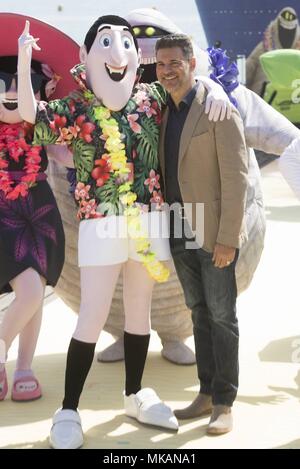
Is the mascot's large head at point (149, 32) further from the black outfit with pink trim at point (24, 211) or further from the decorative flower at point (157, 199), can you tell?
the decorative flower at point (157, 199)

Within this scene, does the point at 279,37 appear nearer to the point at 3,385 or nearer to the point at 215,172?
the point at 3,385

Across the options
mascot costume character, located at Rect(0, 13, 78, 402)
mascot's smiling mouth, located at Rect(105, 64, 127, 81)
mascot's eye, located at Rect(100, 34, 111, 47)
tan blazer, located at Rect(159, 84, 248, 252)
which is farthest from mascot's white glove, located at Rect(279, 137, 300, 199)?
mascot costume character, located at Rect(0, 13, 78, 402)

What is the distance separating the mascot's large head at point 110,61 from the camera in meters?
3.35

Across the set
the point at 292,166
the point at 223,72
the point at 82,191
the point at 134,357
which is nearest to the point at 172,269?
the point at 134,357

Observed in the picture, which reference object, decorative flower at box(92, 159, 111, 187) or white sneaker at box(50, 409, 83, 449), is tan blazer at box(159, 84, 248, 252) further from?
white sneaker at box(50, 409, 83, 449)

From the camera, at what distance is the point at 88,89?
342 cm

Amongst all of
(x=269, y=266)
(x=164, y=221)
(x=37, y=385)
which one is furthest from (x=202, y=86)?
(x=269, y=266)

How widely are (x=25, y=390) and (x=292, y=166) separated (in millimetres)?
1687

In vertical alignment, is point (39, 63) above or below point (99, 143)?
above

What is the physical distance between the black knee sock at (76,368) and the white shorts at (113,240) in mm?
331

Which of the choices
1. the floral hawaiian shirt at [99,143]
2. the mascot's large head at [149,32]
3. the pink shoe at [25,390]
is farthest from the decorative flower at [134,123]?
the pink shoe at [25,390]

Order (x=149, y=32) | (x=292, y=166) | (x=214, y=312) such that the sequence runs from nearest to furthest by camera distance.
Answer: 1. (x=292, y=166)
2. (x=214, y=312)
3. (x=149, y=32)

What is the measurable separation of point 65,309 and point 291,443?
2827mm

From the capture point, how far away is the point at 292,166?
10.3 ft
